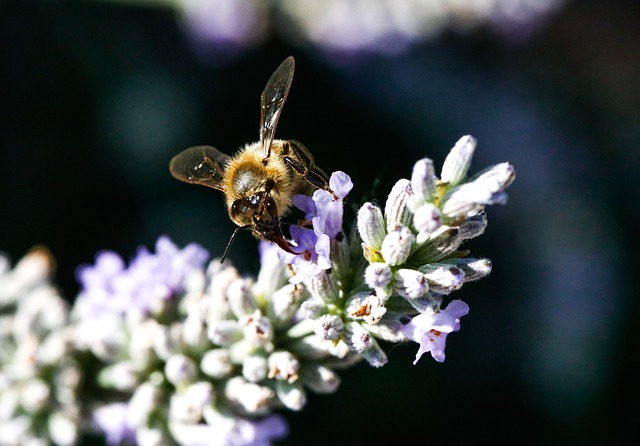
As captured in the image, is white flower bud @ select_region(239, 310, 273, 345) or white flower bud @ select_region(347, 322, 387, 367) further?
white flower bud @ select_region(239, 310, 273, 345)

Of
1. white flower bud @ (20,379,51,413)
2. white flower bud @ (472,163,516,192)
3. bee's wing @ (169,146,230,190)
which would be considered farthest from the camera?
white flower bud @ (20,379,51,413)

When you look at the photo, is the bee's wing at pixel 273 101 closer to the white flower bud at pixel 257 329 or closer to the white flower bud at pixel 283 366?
the white flower bud at pixel 257 329

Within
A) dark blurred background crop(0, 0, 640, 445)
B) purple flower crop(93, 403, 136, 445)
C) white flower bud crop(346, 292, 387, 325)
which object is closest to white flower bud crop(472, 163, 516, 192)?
white flower bud crop(346, 292, 387, 325)

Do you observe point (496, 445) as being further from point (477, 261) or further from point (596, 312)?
point (477, 261)

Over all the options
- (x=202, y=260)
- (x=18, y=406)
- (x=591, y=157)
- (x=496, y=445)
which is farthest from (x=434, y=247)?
(x=591, y=157)

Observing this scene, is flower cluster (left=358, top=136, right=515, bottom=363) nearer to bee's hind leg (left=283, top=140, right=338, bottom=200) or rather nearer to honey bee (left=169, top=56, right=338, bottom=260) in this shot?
honey bee (left=169, top=56, right=338, bottom=260)

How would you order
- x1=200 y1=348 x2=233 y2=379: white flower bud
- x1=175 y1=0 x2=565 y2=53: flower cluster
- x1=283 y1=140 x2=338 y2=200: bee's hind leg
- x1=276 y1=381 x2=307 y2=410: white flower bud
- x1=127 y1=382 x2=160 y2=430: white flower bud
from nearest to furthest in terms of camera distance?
x1=276 y1=381 x2=307 y2=410: white flower bud < x1=283 y1=140 x2=338 y2=200: bee's hind leg < x1=200 y1=348 x2=233 y2=379: white flower bud < x1=127 y1=382 x2=160 y2=430: white flower bud < x1=175 y1=0 x2=565 y2=53: flower cluster

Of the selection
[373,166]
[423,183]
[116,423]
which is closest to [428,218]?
[423,183]
